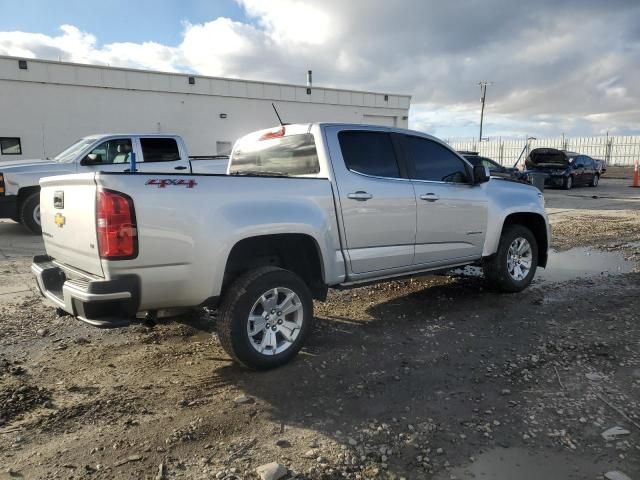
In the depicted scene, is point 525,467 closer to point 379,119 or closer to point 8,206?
point 8,206

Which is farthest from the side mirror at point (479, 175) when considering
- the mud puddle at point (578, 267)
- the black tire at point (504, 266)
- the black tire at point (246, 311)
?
the black tire at point (246, 311)

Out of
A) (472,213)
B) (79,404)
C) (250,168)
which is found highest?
(250,168)

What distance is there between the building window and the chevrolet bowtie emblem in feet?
49.1

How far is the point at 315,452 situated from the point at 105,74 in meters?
17.7

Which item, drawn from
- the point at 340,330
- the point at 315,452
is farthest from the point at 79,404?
the point at 340,330

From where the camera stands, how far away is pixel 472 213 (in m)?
5.47

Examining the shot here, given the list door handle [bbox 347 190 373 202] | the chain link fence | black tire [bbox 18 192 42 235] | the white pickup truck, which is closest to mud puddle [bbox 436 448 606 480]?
door handle [bbox 347 190 373 202]

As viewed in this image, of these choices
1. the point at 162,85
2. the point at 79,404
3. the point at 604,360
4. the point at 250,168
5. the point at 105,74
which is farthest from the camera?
the point at 162,85

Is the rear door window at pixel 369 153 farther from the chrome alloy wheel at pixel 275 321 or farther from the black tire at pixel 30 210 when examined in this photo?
the black tire at pixel 30 210

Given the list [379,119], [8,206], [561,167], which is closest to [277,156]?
[8,206]

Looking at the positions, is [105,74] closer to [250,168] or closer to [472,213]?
[250,168]

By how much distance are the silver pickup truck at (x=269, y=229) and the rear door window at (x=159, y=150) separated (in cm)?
562

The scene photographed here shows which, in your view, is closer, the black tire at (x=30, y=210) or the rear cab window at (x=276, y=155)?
the rear cab window at (x=276, y=155)

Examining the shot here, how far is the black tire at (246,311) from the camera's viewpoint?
361 centimetres
